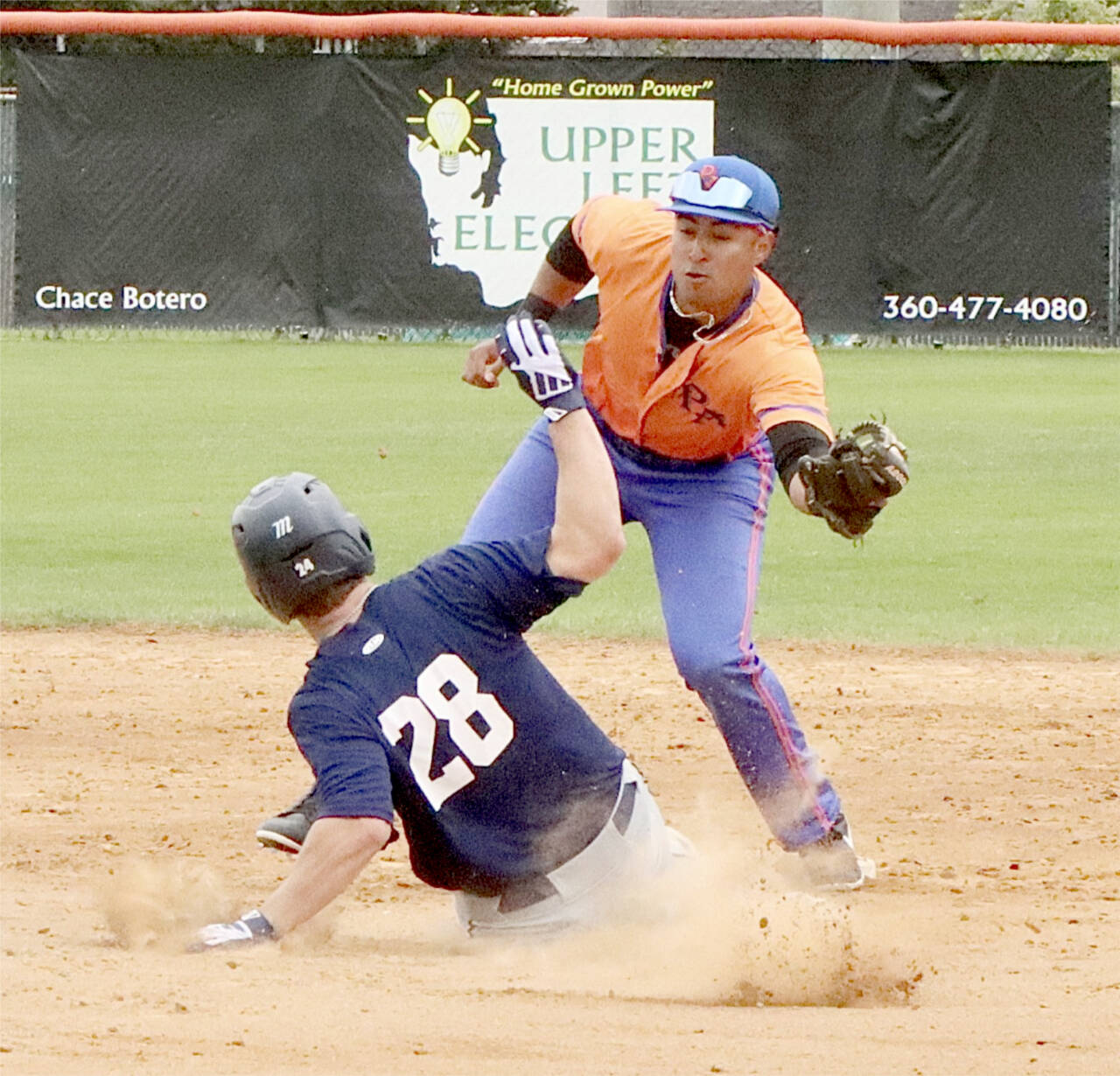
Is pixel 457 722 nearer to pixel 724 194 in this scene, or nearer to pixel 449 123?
pixel 724 194

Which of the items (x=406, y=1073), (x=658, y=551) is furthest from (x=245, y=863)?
(x=406, y=1073)

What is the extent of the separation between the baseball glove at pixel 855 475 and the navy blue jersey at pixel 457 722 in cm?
64

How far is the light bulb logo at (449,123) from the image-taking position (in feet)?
52.1

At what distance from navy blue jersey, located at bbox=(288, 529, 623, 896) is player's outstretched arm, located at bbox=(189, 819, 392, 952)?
0.09 feet

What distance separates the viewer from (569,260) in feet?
16.9

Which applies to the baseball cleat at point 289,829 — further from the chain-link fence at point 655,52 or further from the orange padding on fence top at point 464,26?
the chain-link fence at point 655,52

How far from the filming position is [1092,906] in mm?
4520

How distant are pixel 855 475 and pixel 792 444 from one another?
24 cm

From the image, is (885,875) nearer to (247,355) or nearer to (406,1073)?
(406,1073)

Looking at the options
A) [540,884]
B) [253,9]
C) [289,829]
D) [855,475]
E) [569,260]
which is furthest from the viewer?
[253,9]

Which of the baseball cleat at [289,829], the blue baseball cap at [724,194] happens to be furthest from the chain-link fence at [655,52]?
the baseball cleat at [289,829]

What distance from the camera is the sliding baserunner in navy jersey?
366 centimetres

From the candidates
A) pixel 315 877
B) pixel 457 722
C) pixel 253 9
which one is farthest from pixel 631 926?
pixel 253 9

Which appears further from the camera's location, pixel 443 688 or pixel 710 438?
pixel 710 438
